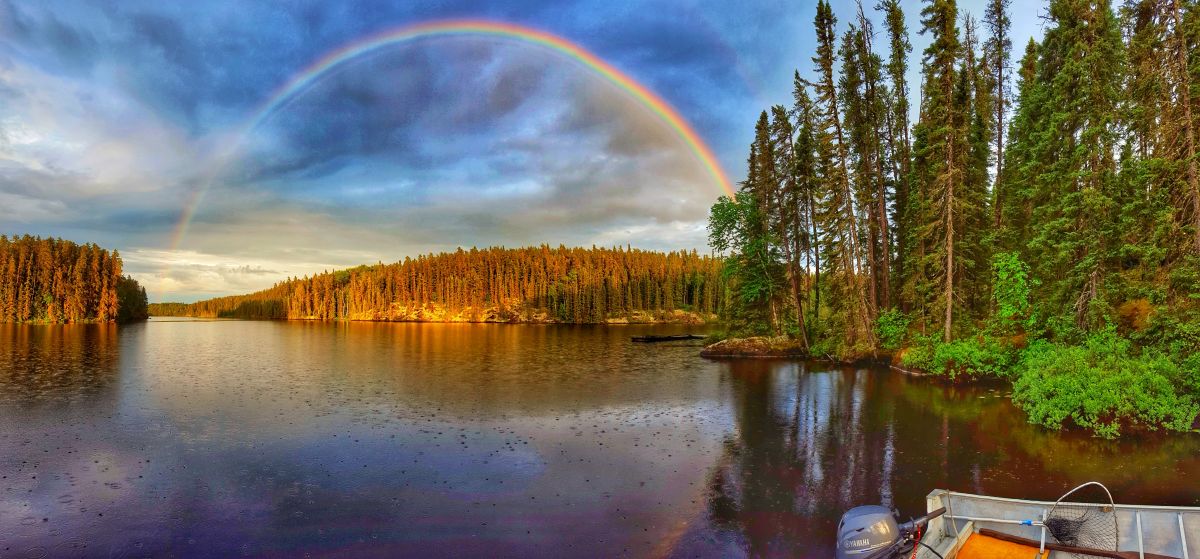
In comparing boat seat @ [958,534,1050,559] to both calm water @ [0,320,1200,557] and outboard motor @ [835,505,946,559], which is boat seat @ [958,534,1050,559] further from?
calm water @ [0,320,1200,557]

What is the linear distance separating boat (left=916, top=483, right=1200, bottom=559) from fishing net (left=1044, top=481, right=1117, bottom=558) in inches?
5.1

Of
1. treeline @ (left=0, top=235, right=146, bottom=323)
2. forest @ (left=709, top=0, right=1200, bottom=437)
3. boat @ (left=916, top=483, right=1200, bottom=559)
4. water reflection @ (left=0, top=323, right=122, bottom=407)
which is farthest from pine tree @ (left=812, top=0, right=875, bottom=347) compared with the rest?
treeline @ (left=0, top=235, right=146, bottom=323)

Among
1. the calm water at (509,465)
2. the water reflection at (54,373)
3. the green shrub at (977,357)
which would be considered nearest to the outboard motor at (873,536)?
the calm water at (509,465)

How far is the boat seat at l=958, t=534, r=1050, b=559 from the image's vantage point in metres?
8.52

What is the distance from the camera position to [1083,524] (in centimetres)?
888

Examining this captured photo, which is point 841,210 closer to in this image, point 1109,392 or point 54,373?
point 1109,392

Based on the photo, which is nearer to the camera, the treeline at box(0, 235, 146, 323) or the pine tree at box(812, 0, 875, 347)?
the pine tree at box(812, 0, 875, 347)

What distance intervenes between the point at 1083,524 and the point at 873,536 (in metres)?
3.65

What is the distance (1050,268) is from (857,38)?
22.0m

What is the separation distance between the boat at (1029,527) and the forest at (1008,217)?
12601mm

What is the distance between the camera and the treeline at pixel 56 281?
13288cm

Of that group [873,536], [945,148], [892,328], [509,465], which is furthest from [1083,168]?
[509,465]

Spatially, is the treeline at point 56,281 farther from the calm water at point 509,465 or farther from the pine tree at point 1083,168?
the pine tree at point 1083,168

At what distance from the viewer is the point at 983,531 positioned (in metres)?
9.27
